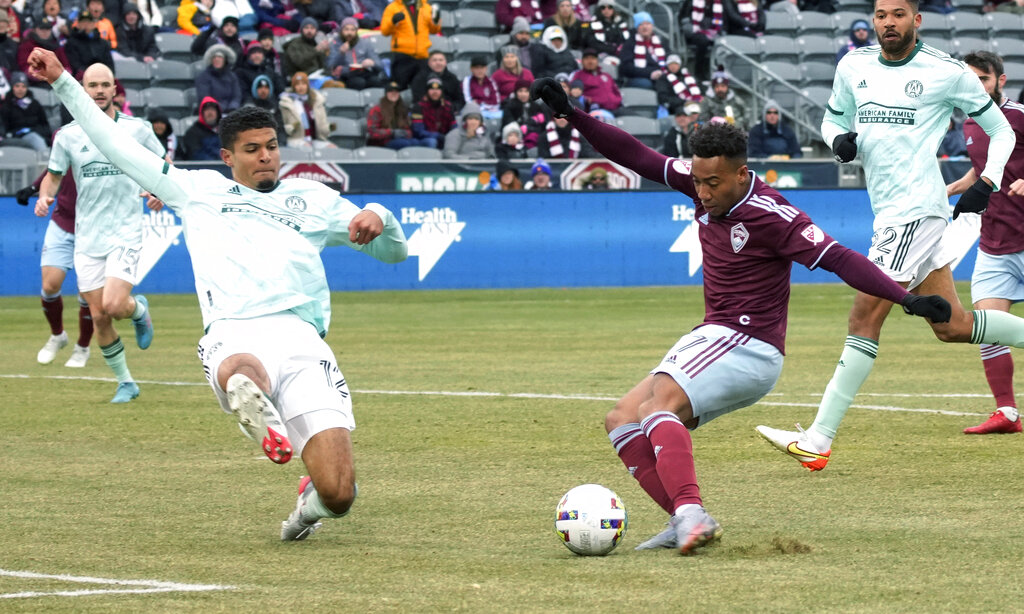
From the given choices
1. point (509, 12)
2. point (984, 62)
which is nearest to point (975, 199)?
point (984, 62)

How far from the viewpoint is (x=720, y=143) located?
6023 millimetres

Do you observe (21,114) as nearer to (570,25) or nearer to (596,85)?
(596,85)

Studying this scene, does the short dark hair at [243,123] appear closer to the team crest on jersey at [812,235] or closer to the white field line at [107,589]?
the white field line at [107,589]

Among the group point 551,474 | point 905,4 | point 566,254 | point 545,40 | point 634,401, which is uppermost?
point 905,4

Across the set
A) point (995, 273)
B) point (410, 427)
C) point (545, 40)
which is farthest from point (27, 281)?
point (995, 273)

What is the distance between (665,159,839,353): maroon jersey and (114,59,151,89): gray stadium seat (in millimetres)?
20378

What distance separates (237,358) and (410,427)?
370 cm

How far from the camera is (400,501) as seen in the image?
712 centimetres

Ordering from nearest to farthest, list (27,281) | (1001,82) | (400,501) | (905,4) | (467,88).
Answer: (400,501) → (905,4) → (1001,82) → (27,281) → (467,88)

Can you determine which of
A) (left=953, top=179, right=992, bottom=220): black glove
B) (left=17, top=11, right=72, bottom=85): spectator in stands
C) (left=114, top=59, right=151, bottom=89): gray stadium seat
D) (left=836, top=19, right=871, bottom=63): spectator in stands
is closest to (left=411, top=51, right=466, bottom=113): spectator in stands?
(left=114, top=59, right=151, bottom=89): gray stadium seat

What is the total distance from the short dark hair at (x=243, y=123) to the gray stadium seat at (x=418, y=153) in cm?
1756

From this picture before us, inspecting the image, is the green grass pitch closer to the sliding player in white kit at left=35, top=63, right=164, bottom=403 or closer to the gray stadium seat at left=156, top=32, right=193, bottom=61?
the sliding player in white kit at left=35, top=63, right=164, bottom=403

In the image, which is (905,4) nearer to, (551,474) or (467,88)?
(551,474)

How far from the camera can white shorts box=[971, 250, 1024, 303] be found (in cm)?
973
